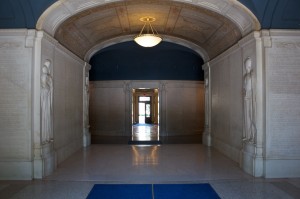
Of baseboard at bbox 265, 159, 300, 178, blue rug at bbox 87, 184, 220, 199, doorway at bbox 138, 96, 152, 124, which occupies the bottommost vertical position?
blue rug at bbox 87, 184, 220, 199

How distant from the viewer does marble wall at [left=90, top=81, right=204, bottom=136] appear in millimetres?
15648

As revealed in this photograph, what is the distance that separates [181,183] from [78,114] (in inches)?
225

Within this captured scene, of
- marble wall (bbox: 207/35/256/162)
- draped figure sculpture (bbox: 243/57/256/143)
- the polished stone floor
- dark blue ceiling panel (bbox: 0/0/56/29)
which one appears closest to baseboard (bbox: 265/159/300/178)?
the polished stone floor

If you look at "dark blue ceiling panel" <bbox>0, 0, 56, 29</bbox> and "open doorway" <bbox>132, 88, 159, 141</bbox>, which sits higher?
"dark blue ceiling panel" <bbox>0, 0, 56, 29</bbox>

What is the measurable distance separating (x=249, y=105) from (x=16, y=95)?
5.42 metres

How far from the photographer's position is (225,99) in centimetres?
947

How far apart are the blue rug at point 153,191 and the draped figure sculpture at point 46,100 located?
1869 millimetres

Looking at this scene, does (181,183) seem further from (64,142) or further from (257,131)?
(64,142)

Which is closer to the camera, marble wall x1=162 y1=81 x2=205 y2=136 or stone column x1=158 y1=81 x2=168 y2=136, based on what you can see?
stone column x1=158 y1=81 x2=168 y2=136

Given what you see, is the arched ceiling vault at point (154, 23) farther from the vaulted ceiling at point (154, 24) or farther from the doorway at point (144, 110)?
the doorway at point (144, 110)

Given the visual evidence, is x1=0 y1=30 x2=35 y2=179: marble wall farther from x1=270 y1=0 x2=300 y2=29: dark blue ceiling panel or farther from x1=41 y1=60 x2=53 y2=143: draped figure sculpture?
x1=270 y1=0 x2=300 y2=29: dark blue ceiling panel

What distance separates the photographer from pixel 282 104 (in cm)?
649

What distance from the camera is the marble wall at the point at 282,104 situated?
255 inches

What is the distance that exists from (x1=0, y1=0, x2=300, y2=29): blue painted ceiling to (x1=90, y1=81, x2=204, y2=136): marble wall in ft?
31.1
